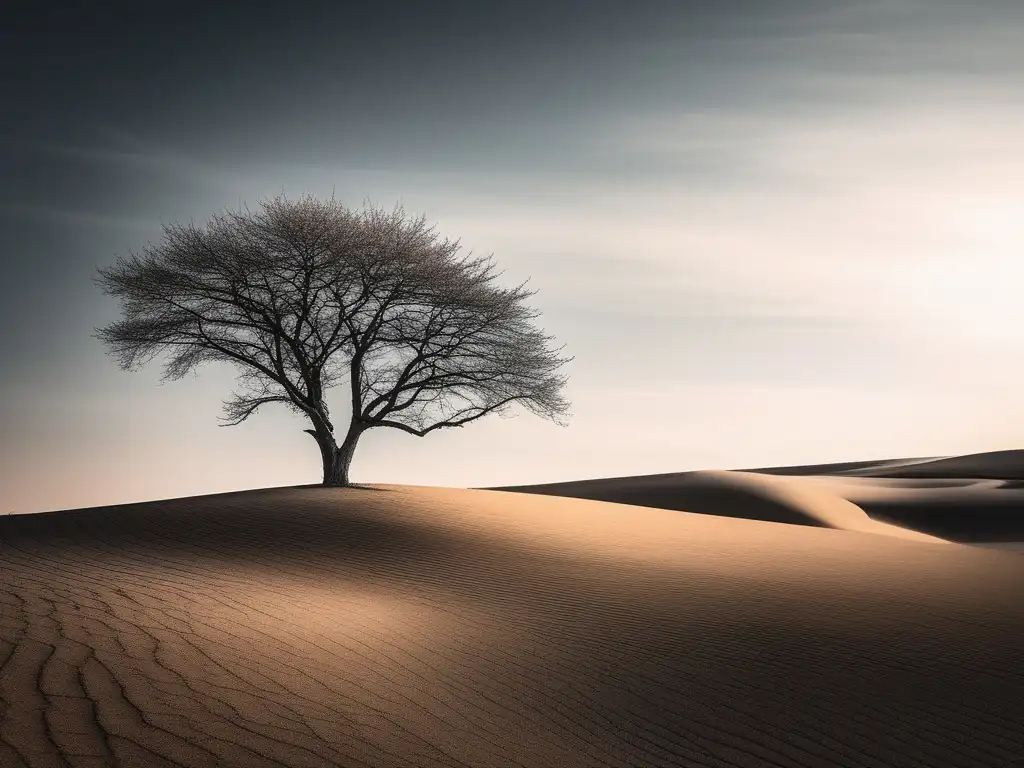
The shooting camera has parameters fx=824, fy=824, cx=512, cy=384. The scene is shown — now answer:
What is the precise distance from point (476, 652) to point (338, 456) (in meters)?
16.2

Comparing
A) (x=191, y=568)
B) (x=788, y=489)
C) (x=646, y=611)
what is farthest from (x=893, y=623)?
(x=788, y=489)

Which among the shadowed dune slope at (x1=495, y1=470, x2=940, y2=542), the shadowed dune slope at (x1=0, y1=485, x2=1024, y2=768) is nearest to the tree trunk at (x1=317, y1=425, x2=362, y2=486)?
the shadowed dune slope at (x1=0, y1=485, x2=1024, y2=768)

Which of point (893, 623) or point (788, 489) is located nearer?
point (893, 623)

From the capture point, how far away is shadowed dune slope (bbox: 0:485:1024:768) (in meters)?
6.27

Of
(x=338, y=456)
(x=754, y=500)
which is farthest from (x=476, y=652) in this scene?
(x=754, y=500)

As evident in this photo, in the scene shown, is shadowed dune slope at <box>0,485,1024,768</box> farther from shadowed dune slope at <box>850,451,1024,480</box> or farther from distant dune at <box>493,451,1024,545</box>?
shadowed dune slope at <box>850,451,1024,480</box>

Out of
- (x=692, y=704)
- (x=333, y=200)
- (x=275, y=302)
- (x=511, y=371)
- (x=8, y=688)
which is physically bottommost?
(x=692, y=704)

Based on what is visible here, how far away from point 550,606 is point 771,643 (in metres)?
3.15

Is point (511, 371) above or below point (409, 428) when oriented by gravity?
above

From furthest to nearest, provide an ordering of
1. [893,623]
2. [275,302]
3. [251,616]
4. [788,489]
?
[788,489] < [275,302] < [893,623] < [251,616]

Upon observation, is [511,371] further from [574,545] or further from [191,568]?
[191,568]

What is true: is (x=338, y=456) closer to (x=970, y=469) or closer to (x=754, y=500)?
(x=754, y=500)

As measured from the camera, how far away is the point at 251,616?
9555 millimetres

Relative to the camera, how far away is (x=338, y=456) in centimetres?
2467
